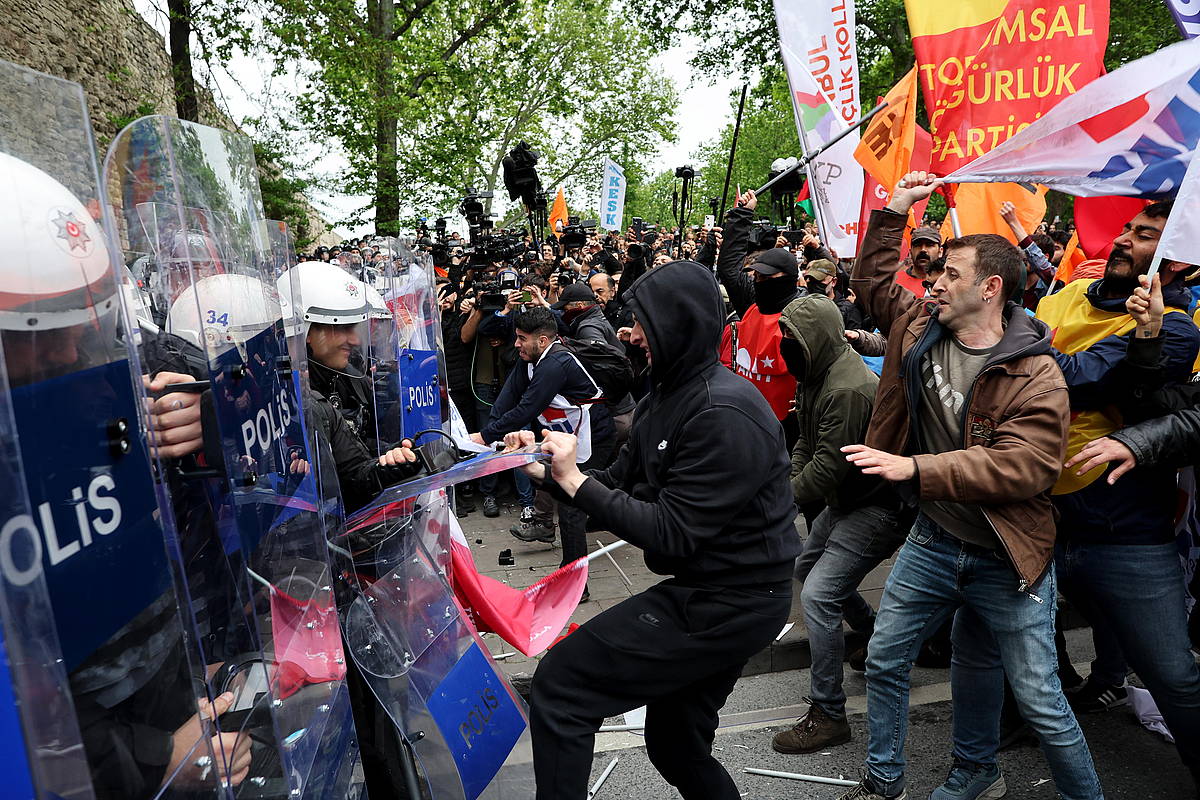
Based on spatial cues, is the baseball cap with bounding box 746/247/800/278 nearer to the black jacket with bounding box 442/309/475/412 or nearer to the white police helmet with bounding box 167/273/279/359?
the white police helmet with bounding box 167/273/279/359

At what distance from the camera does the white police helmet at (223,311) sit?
60.4 inches

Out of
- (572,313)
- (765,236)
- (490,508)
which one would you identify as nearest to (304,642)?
(572,313)

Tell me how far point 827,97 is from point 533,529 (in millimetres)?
3939

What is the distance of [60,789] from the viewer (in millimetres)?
952

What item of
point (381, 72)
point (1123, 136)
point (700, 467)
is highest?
point (381, 72)

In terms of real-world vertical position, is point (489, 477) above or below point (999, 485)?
below

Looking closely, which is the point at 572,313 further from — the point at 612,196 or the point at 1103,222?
the point at 612,196

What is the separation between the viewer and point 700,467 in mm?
2510

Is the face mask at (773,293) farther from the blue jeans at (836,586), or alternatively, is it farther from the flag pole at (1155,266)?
the flag pole at (1155,266)

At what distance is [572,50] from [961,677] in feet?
87.6

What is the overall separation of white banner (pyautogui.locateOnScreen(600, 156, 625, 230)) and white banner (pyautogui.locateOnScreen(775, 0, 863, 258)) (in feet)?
33.0

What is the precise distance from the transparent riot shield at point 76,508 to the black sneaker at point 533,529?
5.55m

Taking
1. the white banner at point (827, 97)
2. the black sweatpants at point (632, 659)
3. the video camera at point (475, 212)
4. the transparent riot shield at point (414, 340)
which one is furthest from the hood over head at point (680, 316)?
the video camera at point (475, 212)

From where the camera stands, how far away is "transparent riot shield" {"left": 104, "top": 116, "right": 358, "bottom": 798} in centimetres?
152
